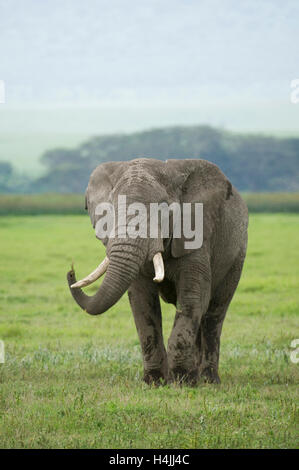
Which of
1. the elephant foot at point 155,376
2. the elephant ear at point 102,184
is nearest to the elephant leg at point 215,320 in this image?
the elephant foot at point 155,376

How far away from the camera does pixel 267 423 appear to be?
7.72 m

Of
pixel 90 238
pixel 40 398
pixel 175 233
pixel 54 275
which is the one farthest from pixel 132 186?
pixel 90 238

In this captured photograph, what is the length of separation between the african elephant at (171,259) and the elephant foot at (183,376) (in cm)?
1

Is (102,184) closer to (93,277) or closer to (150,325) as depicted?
(93,277)

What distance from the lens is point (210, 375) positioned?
1016 cm

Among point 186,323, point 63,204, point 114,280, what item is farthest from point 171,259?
point 63,204

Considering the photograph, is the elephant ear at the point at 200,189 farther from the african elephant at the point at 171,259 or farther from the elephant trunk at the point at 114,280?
the elephant trunk at the point at 114,280

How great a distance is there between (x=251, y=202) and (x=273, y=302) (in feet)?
146

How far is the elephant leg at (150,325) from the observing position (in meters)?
9.36

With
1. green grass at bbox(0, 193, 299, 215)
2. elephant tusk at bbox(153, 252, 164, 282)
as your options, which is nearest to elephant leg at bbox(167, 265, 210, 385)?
elephant tusk at bbox(153, 252, 164, 282)

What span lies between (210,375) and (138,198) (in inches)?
114

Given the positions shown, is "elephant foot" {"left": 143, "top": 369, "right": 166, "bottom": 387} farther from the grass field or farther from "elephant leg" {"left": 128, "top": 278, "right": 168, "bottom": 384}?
the grass field

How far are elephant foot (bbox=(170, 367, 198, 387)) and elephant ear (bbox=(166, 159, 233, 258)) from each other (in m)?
1.25
